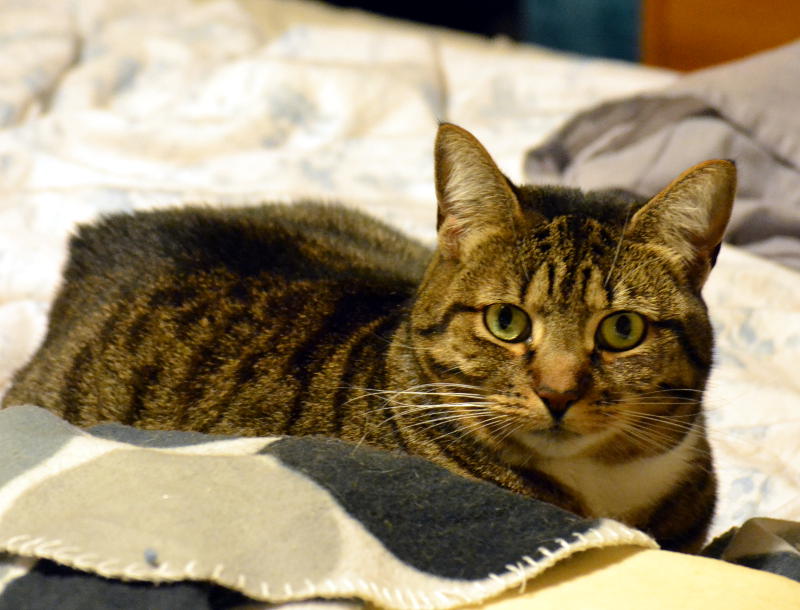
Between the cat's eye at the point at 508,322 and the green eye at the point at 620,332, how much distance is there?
90mm

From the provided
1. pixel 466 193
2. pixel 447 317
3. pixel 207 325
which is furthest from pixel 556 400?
pixel 207 325

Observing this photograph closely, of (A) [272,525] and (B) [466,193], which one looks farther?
(B) [466,193]

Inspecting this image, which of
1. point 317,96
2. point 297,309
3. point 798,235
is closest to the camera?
point 297,309

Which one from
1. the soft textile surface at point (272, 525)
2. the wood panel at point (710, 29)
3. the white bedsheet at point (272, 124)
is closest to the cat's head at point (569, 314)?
the soft textile surface at point (272, 525)

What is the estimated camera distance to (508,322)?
1.06 metres

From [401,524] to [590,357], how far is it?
33cm

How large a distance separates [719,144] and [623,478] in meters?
1.14

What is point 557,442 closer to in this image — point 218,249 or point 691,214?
point 691,214

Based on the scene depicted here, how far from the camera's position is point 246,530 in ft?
2.64

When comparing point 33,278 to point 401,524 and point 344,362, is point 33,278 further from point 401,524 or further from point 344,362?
point 401,524

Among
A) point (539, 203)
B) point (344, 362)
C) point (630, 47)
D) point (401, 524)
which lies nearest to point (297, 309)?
point (344, 362)

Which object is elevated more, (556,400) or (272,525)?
(556,400)

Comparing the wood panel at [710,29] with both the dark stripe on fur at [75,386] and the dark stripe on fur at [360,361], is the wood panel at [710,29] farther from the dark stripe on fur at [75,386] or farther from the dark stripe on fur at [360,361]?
the dark stripe on fur at [75,386]

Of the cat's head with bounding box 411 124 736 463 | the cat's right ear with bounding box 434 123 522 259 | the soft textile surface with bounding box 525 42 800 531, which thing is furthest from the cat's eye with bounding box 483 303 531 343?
the soft textile surface with bounding box 525 42 800 531
